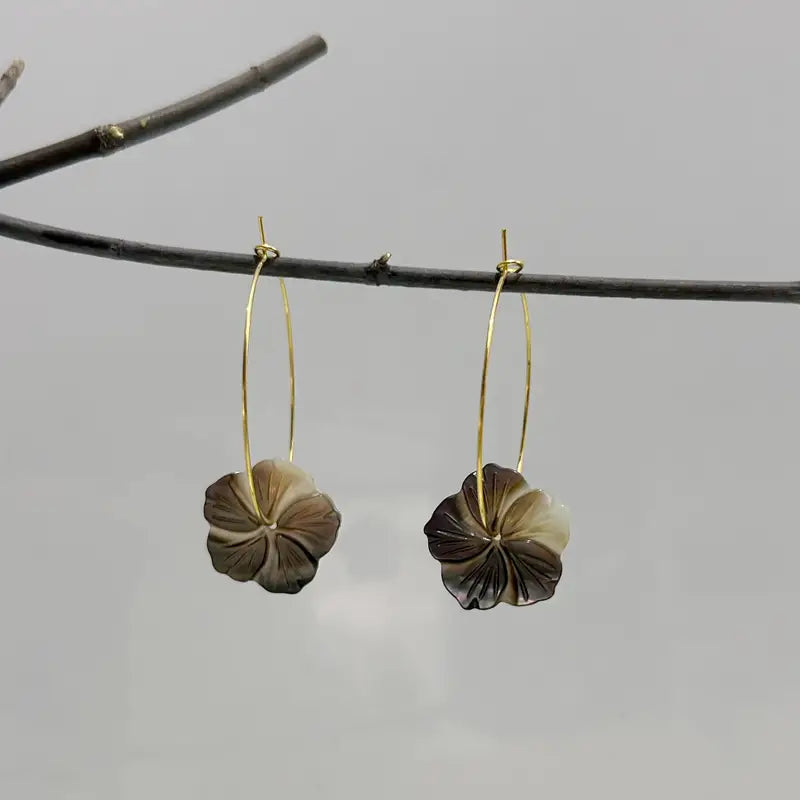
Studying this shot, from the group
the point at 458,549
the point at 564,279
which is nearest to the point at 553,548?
the point at 458,549

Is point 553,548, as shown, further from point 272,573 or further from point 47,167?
point 47,167

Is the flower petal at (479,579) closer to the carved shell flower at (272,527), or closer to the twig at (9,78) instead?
the carved shell flower at (272,527)

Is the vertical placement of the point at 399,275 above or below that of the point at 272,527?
above

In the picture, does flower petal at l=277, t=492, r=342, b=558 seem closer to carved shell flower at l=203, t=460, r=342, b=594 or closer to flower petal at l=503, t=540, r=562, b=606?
carved shell flower at l=203, t=460, r=342, b=594

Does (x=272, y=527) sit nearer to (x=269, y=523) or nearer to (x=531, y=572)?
(x=269, y=523)

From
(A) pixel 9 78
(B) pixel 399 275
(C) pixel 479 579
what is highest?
(A) pixel 9 78

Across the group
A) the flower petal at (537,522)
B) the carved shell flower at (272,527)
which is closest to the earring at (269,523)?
the carved shell flower at (272,527)

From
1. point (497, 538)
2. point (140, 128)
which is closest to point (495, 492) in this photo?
point (497, 538)
